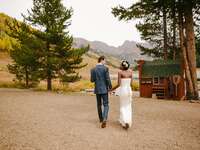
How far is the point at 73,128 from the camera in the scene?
10117mm

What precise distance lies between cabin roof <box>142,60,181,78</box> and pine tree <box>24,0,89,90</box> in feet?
18.6

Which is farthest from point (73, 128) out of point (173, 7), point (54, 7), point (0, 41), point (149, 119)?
point (0, 41)

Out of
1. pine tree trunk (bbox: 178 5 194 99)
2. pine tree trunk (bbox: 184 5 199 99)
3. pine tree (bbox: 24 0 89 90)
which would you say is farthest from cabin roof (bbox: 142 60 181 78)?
pine tree (bbox: 24 0 89 90)

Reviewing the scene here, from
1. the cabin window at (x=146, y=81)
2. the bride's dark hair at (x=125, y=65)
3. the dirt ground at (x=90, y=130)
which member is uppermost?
the bride's dark hair at (x=125, y=65)

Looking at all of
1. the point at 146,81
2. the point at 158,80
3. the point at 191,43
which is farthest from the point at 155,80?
the point at 191,43

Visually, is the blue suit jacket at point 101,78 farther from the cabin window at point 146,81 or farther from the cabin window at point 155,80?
the cabin window at point 146,81

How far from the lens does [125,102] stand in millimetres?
10266

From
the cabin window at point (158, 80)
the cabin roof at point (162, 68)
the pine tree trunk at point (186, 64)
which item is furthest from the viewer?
the cabin window at point (158, 80)

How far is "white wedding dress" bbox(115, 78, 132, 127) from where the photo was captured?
400 inches

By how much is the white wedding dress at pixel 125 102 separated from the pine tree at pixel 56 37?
14726mm

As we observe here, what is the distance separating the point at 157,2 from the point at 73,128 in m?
12.2

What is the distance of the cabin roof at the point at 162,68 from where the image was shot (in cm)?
2100

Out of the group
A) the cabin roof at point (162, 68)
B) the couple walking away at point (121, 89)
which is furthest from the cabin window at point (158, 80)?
the couple walking away at point (121, 89)

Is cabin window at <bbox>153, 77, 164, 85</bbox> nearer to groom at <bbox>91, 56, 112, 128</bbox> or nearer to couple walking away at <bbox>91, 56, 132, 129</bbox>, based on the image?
couple walking away at <bbox>91, 56, 132, 129</bbox>
